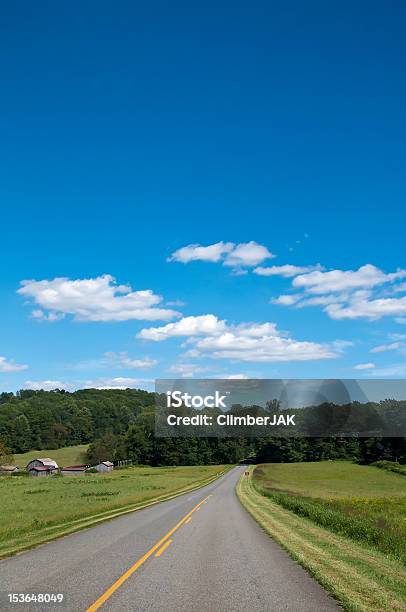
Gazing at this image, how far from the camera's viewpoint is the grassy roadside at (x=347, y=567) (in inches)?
377

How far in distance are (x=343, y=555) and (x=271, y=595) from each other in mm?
5247

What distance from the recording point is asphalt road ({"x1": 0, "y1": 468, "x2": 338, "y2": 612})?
30.8 ft

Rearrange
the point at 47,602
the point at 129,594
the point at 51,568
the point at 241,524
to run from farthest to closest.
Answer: the point at 241,524, the point at 51,568, the point at 129,594, the point at 47,602

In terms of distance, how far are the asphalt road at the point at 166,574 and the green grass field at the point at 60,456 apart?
128 metres

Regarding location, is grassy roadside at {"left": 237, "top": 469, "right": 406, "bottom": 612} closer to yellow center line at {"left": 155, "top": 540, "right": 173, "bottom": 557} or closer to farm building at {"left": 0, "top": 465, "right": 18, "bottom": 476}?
yellow center line at {"left": 155, "top": 540, "right": 173, "bottom": 557}

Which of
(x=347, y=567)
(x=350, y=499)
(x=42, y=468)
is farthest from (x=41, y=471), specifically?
(x=347, y=567)

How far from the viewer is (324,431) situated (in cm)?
14288

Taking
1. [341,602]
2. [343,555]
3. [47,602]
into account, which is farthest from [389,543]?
[47,602]

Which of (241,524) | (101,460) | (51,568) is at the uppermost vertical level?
(51,568)

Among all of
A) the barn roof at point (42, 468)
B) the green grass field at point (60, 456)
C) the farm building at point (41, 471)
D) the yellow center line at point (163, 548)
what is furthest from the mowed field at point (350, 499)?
the green grass field at point (60, 456)

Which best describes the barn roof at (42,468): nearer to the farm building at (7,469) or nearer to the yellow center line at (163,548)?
the farm building at (7,469)

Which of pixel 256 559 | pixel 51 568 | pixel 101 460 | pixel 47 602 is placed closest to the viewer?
pixel 47 602

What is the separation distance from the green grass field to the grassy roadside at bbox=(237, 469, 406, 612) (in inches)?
5065

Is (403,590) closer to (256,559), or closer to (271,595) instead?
(271,595)
